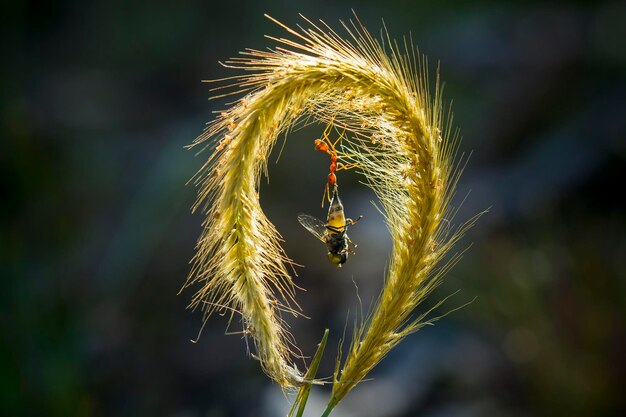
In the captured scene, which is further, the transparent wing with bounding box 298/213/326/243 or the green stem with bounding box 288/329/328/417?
the transparent wing with bounding box 298/213/326/243

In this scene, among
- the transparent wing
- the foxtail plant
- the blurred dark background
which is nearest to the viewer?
the foxtail plant

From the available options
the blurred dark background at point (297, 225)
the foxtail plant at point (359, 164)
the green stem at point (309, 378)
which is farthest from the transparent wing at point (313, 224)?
the blurred dark background at point (297, 225)

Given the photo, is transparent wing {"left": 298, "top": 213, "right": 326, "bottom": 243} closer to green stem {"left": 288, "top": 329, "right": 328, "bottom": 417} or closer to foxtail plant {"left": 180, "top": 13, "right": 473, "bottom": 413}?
foxtail plant {"left": 180, "top": 13, "right": 473, "bottom": 413}

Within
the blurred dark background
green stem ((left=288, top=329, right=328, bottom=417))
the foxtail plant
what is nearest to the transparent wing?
the foxtail plant

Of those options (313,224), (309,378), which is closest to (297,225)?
(313,224)

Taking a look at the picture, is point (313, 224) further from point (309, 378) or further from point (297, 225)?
point (297, 225)
